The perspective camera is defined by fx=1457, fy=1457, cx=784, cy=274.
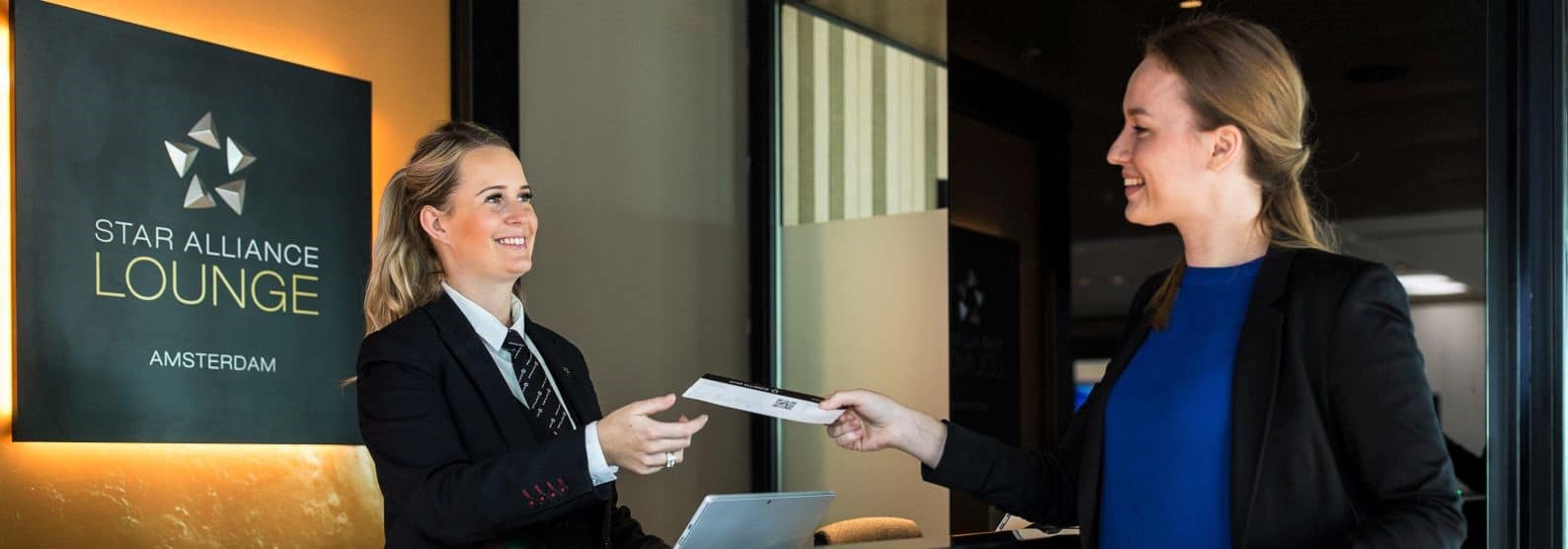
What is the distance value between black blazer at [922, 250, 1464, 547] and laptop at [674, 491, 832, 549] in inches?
27.5

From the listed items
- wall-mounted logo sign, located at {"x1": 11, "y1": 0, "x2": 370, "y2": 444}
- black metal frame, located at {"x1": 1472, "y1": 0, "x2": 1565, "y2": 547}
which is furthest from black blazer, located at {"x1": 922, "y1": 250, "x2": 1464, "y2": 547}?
wall-mounted logo sign, located at {"x1": 11, "y1": 0, "x2": 370, "y2": 444}

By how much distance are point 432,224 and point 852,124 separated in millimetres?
2919

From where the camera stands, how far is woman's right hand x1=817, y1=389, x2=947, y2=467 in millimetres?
2219

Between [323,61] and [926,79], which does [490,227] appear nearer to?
[323,61]

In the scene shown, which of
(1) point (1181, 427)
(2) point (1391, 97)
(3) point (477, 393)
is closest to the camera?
(1) point (1181, 427)

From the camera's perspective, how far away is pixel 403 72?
445 centimetres

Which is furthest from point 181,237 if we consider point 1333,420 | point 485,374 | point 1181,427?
point 1333,420

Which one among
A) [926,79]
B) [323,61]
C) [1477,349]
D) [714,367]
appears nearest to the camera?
[1477,349]

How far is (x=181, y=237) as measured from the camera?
3.86m

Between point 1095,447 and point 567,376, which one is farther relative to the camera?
point 567,376

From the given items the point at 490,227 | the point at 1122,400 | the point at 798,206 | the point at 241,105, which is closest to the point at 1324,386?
the point at 1122,400

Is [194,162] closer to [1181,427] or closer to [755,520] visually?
[755,520]

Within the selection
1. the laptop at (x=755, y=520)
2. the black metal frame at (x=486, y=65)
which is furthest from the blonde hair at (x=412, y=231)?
the black metal frame at (x=486, y=65)

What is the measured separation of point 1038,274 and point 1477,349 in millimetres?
1281
